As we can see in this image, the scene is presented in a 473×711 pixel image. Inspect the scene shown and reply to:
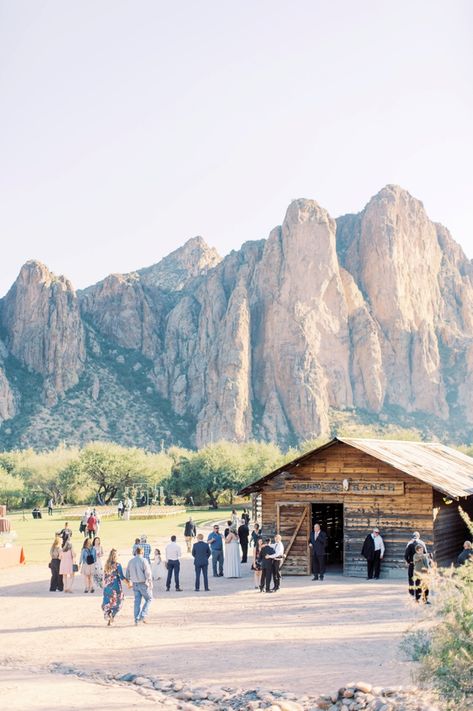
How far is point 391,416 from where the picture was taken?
4656 inches

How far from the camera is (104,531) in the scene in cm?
3947

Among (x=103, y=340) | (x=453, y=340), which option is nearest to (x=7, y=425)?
(x=103, y=340)

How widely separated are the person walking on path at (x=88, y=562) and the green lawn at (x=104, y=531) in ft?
26.1

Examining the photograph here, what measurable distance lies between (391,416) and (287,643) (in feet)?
350

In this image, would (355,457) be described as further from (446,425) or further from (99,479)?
(446,425)

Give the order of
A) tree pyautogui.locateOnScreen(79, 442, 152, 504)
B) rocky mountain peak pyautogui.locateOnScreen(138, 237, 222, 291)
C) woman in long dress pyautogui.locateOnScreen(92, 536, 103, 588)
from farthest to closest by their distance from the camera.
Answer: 1. rocky mountain peak pyautogui.locateOnScreen(138, 237, 222, 291)
2. tree pyautogui.locateOnScreen(79, 442, 152, 504)
3. woman in long dress pyautogui.locateOnScreen(92, 536, 103, 588)

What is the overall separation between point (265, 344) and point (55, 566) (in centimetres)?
10031

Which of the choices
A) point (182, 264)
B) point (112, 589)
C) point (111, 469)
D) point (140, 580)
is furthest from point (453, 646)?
point (182, 264)

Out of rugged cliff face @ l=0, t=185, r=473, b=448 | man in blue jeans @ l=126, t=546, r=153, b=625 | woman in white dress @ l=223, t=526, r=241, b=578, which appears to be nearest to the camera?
man in blue jeans @ l=126, t=546, r=153, b=625

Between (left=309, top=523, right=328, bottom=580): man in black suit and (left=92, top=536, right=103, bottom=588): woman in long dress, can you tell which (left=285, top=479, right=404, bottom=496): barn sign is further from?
(left=92, top=536, right=103, bottom=588): woman in long dress

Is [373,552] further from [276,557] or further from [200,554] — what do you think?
[200,554]

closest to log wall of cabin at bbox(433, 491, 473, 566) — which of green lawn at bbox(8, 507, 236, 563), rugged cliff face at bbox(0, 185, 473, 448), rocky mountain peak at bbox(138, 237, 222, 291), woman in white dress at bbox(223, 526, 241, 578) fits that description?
woman in white dress at bbox(223, 526, 241, 578)

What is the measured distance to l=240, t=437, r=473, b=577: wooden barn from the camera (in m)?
21.4

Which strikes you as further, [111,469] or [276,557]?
[111,469]
